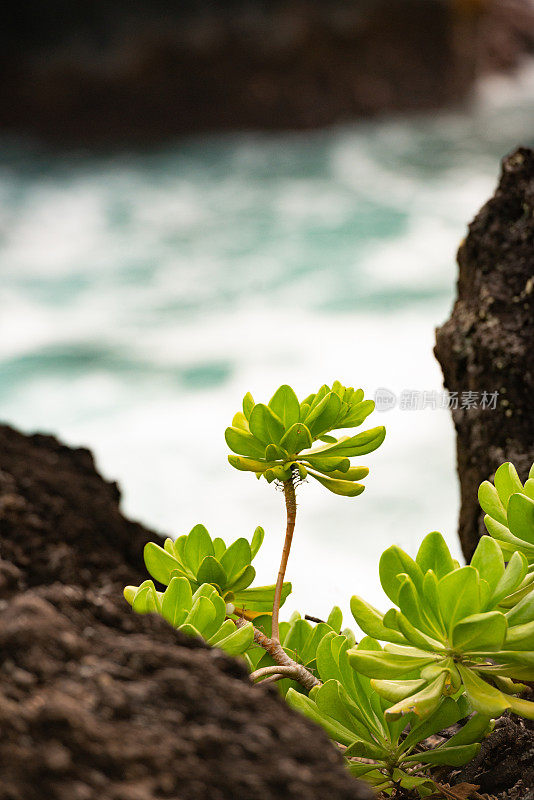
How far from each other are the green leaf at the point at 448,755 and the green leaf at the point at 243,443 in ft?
0.77

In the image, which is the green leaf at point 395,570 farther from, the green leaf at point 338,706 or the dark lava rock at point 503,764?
the dark lava rock at point 503,764

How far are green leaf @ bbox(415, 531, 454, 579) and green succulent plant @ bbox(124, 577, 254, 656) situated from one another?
0.38 feet

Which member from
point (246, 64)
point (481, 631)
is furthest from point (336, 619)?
point (246, 64)

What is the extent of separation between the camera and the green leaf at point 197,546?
54 cm

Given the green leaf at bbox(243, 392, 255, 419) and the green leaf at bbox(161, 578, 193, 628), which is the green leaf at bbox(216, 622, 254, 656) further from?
the green leaf at bbox(243, 392, 255, 419)

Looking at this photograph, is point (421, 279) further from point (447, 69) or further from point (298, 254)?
point (447, 69)

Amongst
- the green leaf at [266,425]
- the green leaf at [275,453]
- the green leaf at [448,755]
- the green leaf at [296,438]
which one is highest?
the green leaf at [266,425]

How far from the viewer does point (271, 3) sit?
282 cm

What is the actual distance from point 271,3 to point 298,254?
1017mm

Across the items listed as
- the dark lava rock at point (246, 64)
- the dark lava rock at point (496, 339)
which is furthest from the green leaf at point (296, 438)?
the dark lava rock at point (246, 64)

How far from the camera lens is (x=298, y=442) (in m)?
0.52

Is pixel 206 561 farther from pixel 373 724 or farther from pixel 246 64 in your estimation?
pixel 246 64

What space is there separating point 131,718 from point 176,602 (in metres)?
0.18

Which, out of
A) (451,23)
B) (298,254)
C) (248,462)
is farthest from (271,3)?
(248,462)
